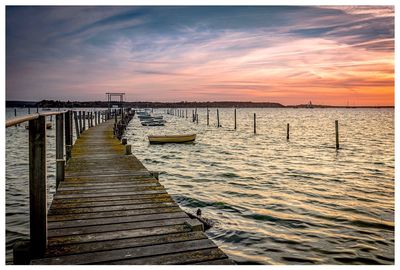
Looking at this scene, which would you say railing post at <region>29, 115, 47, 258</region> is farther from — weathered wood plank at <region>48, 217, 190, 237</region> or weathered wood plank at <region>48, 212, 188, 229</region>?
weathered wood plank at <region>48, 212, 188, 229</region>

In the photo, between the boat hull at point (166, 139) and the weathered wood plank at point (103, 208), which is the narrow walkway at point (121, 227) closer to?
the weathered wood plank at point (103, 208)

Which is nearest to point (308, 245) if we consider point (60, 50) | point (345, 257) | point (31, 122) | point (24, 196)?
point (345, 257)

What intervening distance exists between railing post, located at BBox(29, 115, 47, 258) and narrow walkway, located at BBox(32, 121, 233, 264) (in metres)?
0.21

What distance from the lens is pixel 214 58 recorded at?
20.8 metres

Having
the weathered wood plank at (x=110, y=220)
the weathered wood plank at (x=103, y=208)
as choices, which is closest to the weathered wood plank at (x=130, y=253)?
the weathered wood plank at (x=110, y=220)

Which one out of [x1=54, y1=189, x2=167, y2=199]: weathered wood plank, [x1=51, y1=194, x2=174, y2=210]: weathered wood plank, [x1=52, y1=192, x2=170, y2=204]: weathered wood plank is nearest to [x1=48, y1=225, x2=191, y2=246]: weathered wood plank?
[x1=51, y1=194, x2=174, y2=210]: weathered wood plank

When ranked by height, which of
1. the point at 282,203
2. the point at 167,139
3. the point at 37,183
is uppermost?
the point at 37,183

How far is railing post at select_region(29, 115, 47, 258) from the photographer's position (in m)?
3.56

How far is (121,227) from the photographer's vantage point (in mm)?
4715

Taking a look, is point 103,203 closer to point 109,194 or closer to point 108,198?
point 108,198

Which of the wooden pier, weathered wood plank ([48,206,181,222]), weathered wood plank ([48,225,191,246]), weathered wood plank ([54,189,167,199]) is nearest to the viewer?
the wooden pier

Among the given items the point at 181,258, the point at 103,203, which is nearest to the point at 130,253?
the point at 181,258

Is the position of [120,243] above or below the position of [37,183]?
below

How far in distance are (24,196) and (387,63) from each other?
16203 millimetres
